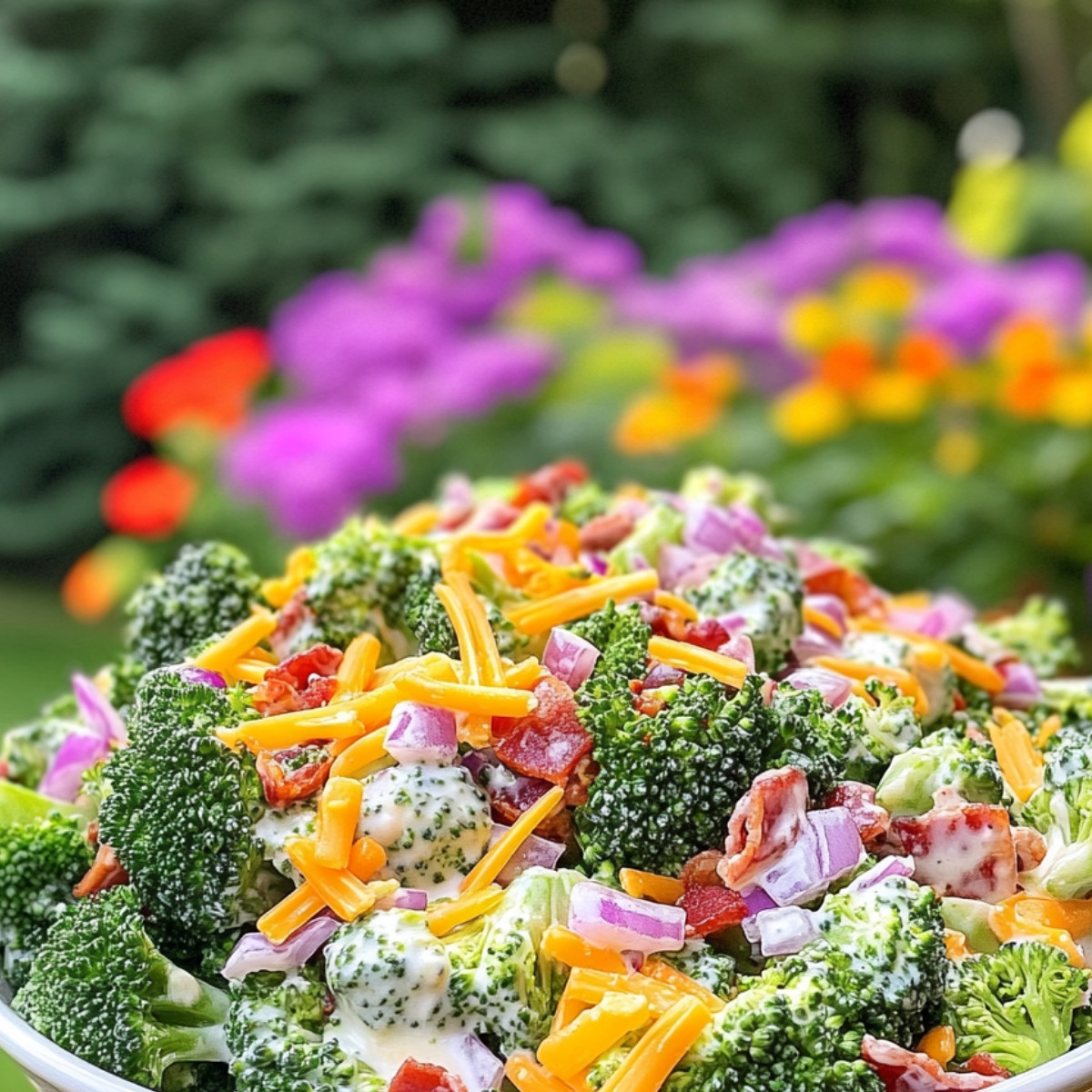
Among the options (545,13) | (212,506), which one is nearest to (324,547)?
(212,506)

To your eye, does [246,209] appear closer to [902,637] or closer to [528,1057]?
[902,637]

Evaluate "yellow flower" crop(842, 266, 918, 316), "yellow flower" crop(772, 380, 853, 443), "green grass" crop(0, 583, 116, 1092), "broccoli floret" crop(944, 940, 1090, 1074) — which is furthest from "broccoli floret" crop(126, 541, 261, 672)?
"green grass" crop(0, 583, 116, 1092)

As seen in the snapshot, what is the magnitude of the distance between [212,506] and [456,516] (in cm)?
291

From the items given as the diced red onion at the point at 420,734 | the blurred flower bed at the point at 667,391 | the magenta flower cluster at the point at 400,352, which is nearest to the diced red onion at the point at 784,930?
the diced red onion at the point at 420,734

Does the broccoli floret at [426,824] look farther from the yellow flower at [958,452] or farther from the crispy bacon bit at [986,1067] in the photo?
the yellow flower at [958,452]

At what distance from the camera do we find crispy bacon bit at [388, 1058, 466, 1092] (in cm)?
112

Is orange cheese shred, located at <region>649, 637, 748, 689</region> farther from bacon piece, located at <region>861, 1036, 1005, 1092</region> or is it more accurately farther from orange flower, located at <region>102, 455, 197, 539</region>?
orange flower, located at <region>102, 455, 197, 539</region>

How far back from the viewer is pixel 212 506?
15.1ft

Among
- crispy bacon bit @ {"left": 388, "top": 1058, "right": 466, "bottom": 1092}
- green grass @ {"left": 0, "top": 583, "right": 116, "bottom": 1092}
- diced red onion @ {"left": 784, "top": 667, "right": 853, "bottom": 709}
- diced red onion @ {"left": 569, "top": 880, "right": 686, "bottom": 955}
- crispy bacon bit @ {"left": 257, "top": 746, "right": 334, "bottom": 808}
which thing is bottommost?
green grass @ {"left": 0, "top": 583, "right": 116, "bottom": 1092}

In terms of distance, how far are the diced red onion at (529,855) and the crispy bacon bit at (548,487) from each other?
0.65 metres

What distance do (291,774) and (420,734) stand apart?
12 cm

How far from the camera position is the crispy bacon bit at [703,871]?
1271 millimetres

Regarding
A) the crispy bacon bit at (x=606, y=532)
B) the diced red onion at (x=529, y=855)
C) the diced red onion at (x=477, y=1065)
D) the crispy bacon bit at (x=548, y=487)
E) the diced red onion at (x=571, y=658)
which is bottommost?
the diced red onion at (x=477, y=1065)

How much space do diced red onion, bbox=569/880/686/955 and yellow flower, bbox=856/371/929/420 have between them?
9.19ft
